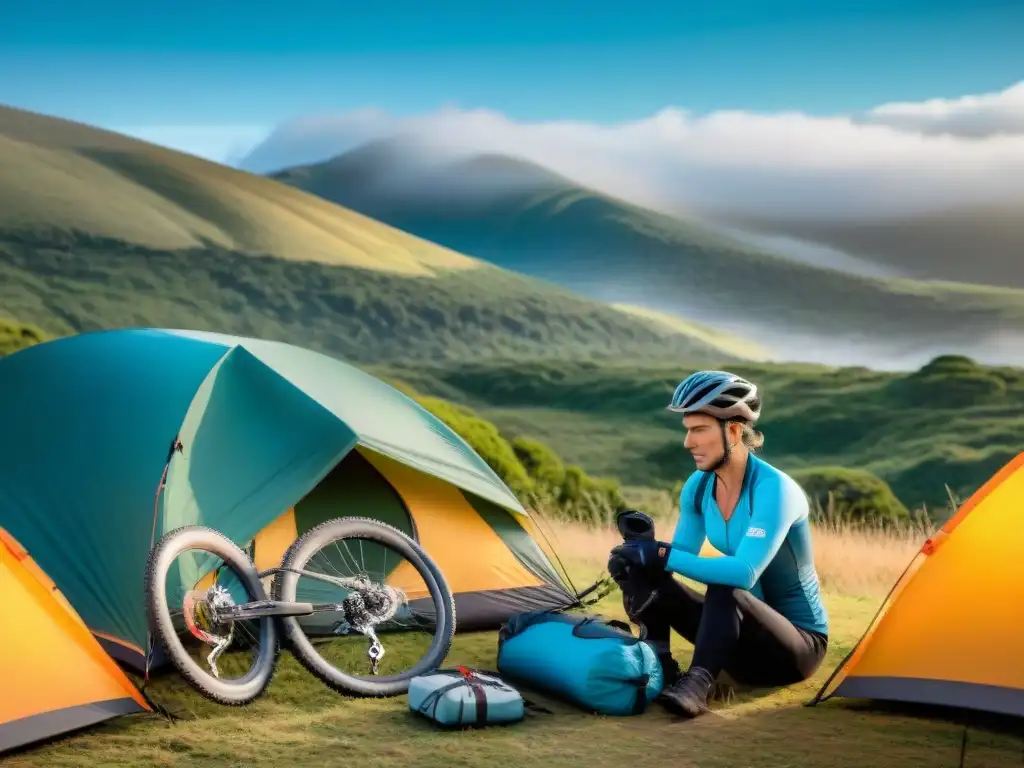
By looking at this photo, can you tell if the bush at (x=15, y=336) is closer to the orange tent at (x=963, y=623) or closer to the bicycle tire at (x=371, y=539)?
the bicycle tire at (x=371, y=539)

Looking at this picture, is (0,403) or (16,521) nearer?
(16,521)

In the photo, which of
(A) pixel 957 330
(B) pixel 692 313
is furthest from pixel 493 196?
(A) pixel 957 330

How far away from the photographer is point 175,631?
516cm

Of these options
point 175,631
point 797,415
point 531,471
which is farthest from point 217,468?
point 797,415

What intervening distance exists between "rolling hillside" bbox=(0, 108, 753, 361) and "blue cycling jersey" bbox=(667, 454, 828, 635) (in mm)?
29014

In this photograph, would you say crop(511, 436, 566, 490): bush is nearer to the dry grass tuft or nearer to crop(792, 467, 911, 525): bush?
the dry grass tuft

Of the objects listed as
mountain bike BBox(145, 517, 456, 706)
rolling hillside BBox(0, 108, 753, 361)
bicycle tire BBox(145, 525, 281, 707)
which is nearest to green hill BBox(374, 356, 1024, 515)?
rolling hillside BBox(0, 108, 753, 361)

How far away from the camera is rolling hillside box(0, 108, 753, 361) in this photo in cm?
3547

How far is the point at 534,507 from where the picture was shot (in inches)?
581

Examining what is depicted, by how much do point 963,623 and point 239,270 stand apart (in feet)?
120

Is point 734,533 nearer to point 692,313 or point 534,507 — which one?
point 534,507

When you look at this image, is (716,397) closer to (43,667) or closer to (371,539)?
(371,539)

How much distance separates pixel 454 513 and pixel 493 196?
65644 mm

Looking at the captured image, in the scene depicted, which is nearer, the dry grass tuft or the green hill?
the dry grass tuft
